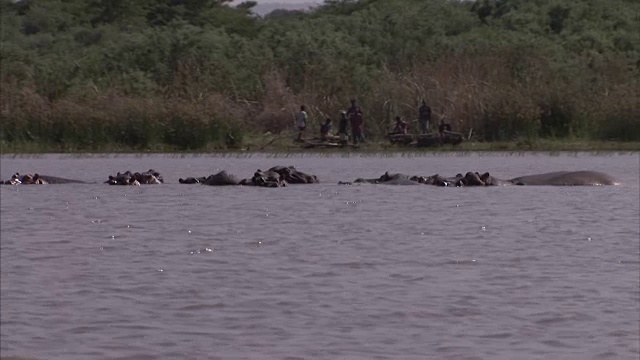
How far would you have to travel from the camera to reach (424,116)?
1500 inches

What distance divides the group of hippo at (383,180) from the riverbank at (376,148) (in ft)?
33.3

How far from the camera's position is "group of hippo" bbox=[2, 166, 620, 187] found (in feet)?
81.7

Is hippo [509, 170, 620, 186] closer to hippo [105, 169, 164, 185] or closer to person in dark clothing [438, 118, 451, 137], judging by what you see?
hippo [105, 169, 164, 185]

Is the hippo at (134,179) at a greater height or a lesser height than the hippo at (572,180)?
lesser

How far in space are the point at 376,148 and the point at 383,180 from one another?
462 inches

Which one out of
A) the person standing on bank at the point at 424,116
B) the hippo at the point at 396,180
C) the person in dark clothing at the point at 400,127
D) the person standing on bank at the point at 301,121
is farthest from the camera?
the person standing on bank at the point at 301,121

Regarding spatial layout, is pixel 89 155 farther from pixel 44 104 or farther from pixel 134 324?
pixel 134 324

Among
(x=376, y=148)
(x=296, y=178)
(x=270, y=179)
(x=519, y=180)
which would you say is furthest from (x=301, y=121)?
(x=519, y=180)

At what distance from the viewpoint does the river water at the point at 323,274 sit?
399 inches

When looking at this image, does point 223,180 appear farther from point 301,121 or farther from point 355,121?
point 301,121

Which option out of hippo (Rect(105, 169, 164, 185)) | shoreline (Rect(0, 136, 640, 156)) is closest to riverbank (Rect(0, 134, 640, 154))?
shoreline (Rect(0, 136, 640, 156))

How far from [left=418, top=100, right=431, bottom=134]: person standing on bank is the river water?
1398 cm

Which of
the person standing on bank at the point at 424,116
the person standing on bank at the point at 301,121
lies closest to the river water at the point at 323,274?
the person standing on bank at the point at 424,116

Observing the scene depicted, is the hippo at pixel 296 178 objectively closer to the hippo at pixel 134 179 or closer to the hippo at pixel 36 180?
the hippo at pixel 134 179
